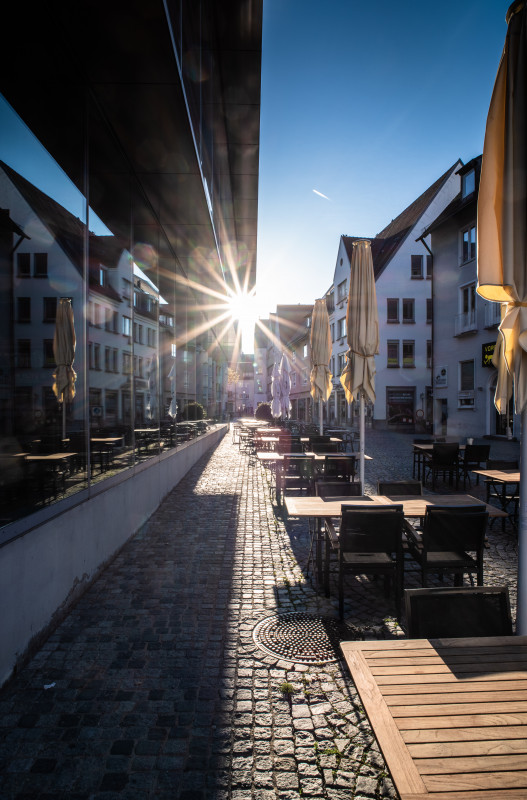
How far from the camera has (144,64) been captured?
507cm

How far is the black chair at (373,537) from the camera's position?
4.32 metres

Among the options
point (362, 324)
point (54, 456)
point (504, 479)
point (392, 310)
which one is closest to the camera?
point (54, 456)

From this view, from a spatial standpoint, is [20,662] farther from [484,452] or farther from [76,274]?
[484,452]

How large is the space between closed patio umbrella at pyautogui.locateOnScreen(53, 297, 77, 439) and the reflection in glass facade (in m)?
0.02

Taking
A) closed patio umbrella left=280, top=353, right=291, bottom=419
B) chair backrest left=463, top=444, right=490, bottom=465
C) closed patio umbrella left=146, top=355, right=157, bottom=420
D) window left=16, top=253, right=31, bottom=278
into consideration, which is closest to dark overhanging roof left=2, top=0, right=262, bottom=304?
window left=16, top=253, right=31, bottom=278

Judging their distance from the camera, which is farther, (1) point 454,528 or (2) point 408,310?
(2) point 408,310

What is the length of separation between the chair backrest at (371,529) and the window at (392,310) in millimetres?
32852

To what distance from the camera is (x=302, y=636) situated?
13.0 feet

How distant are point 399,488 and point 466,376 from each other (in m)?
20.4

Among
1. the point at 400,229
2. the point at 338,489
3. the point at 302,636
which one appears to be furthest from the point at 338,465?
the point at 400,229

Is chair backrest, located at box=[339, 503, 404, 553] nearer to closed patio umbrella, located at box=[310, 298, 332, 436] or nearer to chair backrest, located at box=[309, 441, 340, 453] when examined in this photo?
chair backrest, located at box=[309, 441, 340, 453]

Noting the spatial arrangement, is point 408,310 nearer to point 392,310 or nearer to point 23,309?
point 392,310

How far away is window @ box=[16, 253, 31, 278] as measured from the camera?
18.1ft

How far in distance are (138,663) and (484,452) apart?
9224 millimetres
